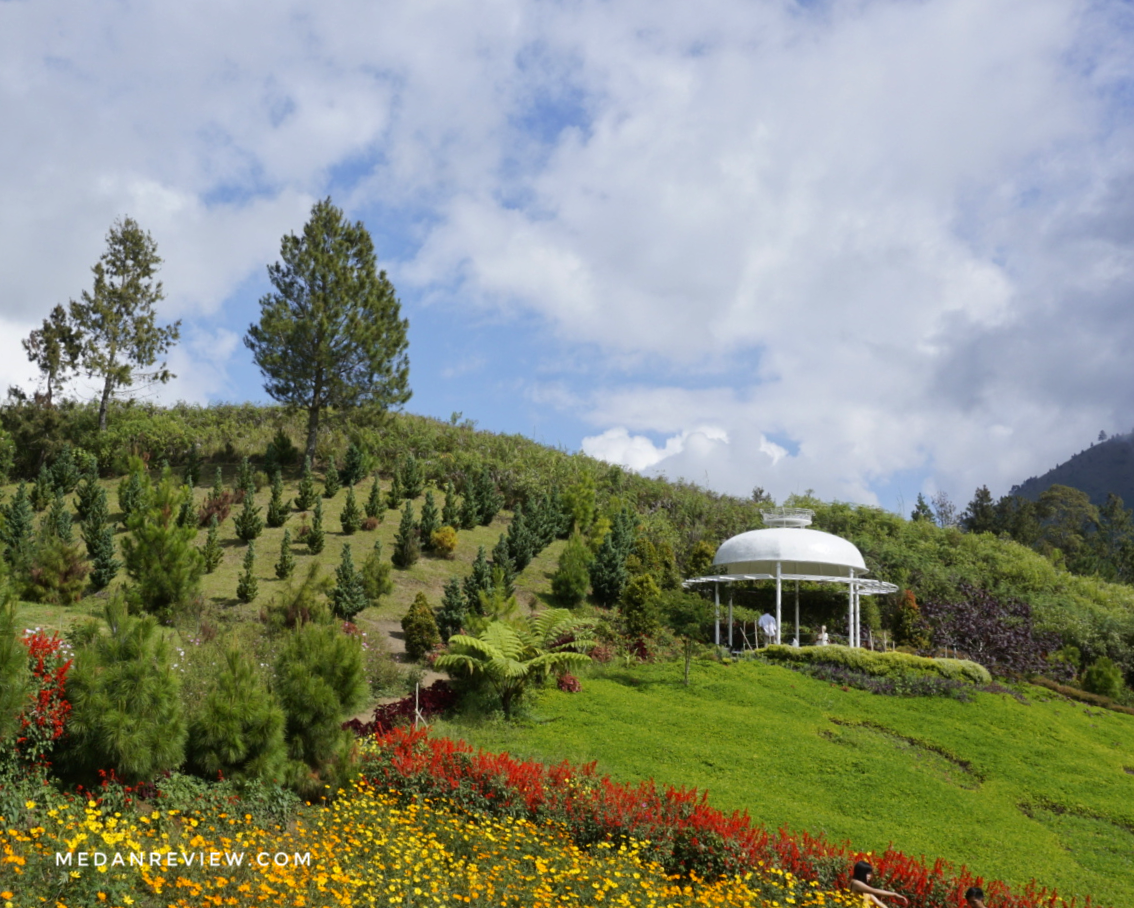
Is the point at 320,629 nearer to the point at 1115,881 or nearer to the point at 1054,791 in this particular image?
the point at 1115,881

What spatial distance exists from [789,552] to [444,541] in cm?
1050

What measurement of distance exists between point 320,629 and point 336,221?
2538 centimetres

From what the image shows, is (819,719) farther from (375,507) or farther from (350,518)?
(375,507)

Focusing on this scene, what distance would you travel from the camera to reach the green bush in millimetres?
18094

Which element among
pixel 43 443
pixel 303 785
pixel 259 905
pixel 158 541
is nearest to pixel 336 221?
pixel 43 443

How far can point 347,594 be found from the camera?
17.2 m

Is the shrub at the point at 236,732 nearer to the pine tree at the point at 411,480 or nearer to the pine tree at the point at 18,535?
the pine tree at the point at 18,535

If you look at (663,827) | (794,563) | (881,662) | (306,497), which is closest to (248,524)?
(306,497)

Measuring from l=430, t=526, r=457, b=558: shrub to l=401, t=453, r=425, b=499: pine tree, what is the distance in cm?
457

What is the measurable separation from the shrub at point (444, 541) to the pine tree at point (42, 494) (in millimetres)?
11957

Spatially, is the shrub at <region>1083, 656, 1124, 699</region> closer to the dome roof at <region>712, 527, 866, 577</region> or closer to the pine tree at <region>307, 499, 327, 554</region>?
the dome roof at <region>712, 527, 866, 577</region>

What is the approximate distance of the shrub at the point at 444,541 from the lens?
77.0ft

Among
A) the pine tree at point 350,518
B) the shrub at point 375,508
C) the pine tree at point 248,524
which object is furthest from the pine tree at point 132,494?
the shrub at point 375,508

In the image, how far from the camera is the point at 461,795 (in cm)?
838
